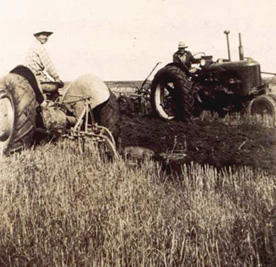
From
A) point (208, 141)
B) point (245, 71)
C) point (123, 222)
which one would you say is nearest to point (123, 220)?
point (123, 222)

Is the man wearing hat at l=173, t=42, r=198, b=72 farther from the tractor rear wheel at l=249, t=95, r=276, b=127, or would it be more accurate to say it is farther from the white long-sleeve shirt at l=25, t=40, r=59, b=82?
the white long-sleeve shirt at l=25, t=40, r=59, b=82

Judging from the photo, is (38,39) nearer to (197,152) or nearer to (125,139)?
(125,139)

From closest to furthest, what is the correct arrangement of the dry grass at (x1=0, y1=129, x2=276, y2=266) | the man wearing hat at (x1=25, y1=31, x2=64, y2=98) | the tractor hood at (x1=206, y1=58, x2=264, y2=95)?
the dry grass at (x1=0, y1=129, x2=276, y2=266) < the man wearing hat at (x1=25, y1=31, x2=64, y2=98) < the tractor hood at (x1=206, y1=58, x2=264, y2=95)

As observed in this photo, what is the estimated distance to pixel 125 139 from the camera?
665cm

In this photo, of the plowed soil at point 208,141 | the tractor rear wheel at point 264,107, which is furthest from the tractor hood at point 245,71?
the plowed soil at point 208,141

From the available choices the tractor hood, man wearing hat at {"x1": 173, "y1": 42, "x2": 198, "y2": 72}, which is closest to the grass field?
the tractor hood

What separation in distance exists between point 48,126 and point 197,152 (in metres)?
1.97

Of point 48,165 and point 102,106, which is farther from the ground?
point 102,106

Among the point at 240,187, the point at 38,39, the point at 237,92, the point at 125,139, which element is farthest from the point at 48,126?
the point at 237,92

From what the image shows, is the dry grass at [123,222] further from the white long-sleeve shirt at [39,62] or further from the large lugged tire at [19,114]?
the white long-sleeve shirt at [39,62]

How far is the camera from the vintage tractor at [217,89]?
841cm

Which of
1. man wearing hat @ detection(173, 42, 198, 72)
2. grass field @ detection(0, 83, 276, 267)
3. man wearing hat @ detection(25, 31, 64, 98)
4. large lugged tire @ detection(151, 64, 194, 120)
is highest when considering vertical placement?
man wearing hat @ detection(173, 42, 198, 72)

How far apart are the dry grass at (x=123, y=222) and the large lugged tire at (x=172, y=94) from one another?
4080 millimetres

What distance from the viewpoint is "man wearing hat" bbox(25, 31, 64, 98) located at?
5.48 m
